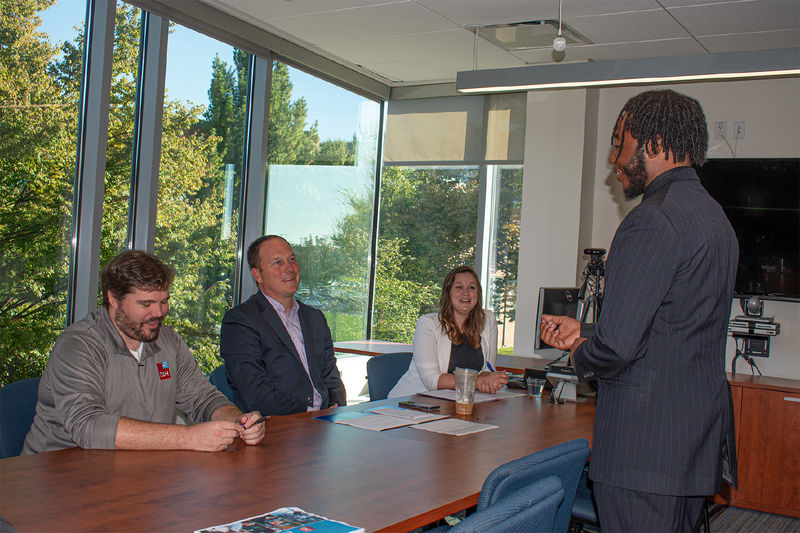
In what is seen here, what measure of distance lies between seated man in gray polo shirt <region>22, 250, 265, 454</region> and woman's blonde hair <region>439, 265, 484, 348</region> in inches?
59.2

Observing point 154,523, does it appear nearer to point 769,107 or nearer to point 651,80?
point 651,80

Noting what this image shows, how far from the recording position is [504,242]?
677 cm

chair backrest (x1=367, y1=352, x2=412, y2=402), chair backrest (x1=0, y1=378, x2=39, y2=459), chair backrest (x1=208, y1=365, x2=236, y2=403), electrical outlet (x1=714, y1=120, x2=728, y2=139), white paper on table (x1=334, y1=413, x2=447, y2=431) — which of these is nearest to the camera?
chair backrest (x1=0, y1=378, x2=39, y2=459)

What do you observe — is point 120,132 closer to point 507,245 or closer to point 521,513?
point 507,245

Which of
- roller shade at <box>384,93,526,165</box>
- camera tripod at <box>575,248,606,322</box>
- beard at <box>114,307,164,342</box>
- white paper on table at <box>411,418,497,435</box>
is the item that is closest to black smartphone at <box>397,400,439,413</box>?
white paper on table at <box>411,418,497,435</box>

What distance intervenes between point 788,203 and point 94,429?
15.9ft

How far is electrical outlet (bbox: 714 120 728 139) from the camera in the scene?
18.2 ft

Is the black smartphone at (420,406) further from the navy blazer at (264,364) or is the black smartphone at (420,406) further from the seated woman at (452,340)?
the seated woman at (452,340)

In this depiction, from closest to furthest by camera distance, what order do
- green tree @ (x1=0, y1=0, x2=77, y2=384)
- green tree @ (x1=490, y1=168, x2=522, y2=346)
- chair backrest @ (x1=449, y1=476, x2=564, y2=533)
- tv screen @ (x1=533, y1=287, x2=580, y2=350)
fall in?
chair backrest @ (x1=449, y1=476, x2=564, y2=533) → green tree @ (x1=0, y1=0, x2=77, y2=384) → tv screen @ (x1=533, y1=287, x2=580, y2=350) → green tree @ (x1=490, y1=168, x2=522, y2=346)

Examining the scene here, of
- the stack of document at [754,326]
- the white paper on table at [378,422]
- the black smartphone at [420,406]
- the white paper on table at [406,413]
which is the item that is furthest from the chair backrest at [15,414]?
the stack of document at [754,326]

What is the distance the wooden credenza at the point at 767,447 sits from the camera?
457 cm

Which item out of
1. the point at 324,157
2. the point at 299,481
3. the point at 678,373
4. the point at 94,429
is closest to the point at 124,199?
the point at 324,157

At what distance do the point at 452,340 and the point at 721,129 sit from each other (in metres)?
3.06

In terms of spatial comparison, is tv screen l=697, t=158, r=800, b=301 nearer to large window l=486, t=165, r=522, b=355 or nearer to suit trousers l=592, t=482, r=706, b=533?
large window l=486, t=165, r=522, b=355
